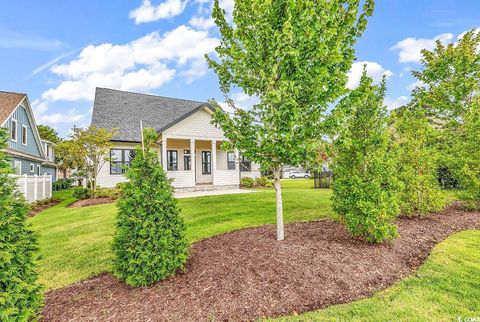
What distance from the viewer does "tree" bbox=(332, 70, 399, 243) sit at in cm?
449

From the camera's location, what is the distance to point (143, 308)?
309 centimetres

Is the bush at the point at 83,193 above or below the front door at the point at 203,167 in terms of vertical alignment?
below

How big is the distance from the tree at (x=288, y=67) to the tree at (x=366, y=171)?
487mm

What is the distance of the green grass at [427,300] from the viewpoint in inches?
112

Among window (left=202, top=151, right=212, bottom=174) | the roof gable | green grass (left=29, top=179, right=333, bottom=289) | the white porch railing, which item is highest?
the roof gable

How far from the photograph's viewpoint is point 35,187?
14.4 meters

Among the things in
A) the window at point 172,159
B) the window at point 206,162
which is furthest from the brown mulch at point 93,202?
the window at point 206,162

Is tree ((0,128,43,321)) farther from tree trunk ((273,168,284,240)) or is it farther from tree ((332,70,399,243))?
tree ((332,70,399,243))

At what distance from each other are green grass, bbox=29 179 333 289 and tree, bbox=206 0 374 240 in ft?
9.38

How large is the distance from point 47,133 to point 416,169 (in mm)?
45730

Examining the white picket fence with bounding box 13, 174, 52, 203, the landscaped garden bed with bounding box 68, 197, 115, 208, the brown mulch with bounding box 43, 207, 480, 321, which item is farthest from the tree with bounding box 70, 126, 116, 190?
the brown mulch with bounding box 43, 207, 480, 321

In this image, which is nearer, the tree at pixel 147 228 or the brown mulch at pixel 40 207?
the tree at pixel 147 228

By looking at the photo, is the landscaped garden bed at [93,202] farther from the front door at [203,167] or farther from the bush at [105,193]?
the front door at [203,167]

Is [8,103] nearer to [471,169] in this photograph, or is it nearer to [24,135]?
[24,135]
